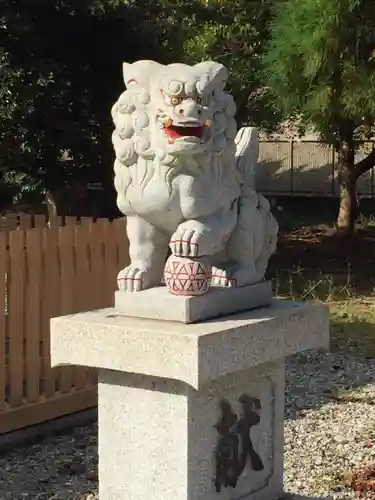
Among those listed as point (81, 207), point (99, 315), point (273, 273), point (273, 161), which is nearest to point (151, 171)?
point (99, 315)

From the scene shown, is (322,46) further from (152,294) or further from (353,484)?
(152,294)

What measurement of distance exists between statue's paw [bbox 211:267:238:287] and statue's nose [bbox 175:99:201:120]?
0.60m

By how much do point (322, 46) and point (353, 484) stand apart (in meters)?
4.40

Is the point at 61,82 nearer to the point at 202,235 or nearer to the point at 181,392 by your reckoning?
the point at 202,235

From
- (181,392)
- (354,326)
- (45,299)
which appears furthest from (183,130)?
(354,326)

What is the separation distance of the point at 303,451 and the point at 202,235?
7.43ft

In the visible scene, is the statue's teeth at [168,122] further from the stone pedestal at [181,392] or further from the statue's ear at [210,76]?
the stone pedestal at [181,392]

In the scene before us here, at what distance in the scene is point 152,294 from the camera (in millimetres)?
3129

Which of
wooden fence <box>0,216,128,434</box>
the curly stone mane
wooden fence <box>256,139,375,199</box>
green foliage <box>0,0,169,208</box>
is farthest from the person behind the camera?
wooden fence <box>256,139,375,199</box>

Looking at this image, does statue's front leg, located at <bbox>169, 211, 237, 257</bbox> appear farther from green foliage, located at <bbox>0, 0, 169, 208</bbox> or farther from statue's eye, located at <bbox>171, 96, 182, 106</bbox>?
green foliage, located at <bbox>0, 0, 169, 208</bbox>

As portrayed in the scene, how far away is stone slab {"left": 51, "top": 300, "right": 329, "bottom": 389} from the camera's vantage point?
2883mm

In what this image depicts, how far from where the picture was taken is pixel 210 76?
313 cm

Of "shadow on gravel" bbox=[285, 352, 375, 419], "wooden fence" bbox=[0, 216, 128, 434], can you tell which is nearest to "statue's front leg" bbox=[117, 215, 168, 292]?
"wooden fence" bbox=[0, 216, 128, 434]

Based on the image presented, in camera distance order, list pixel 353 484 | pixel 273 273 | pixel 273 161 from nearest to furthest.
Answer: pixel 353 484 → pixel 273 273 → pixel 273 161
